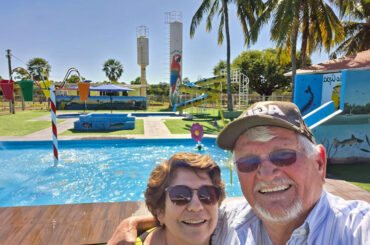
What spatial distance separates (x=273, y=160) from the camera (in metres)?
1.22

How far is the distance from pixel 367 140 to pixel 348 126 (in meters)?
0.79

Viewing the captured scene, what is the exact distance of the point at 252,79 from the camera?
37.8 meters

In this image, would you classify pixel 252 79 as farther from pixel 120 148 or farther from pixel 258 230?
pixel 258 230

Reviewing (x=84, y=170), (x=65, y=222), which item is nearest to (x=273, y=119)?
(x=65, y=222)

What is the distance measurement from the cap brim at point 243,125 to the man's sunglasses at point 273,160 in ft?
0.44

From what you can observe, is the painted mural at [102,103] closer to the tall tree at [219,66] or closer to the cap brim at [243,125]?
the tall tree at [219,66]

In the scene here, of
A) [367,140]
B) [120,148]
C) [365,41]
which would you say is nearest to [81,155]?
[120,148]

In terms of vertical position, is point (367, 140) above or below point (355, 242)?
below

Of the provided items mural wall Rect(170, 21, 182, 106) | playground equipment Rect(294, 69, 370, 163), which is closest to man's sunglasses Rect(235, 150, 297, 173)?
playground equipment Rect(294, 69, 370, 163)

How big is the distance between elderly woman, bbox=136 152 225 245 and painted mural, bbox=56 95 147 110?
1145 inches

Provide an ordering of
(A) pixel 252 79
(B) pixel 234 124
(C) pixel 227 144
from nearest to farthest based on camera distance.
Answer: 1. (B) pixel 234 124
2. (C) pixel 227 144
3. (A) pixel 252 79

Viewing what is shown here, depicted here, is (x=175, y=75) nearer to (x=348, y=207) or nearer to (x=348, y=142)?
(x=348, y=142)

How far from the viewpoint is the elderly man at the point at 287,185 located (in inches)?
43.9

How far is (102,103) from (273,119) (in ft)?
99.6
